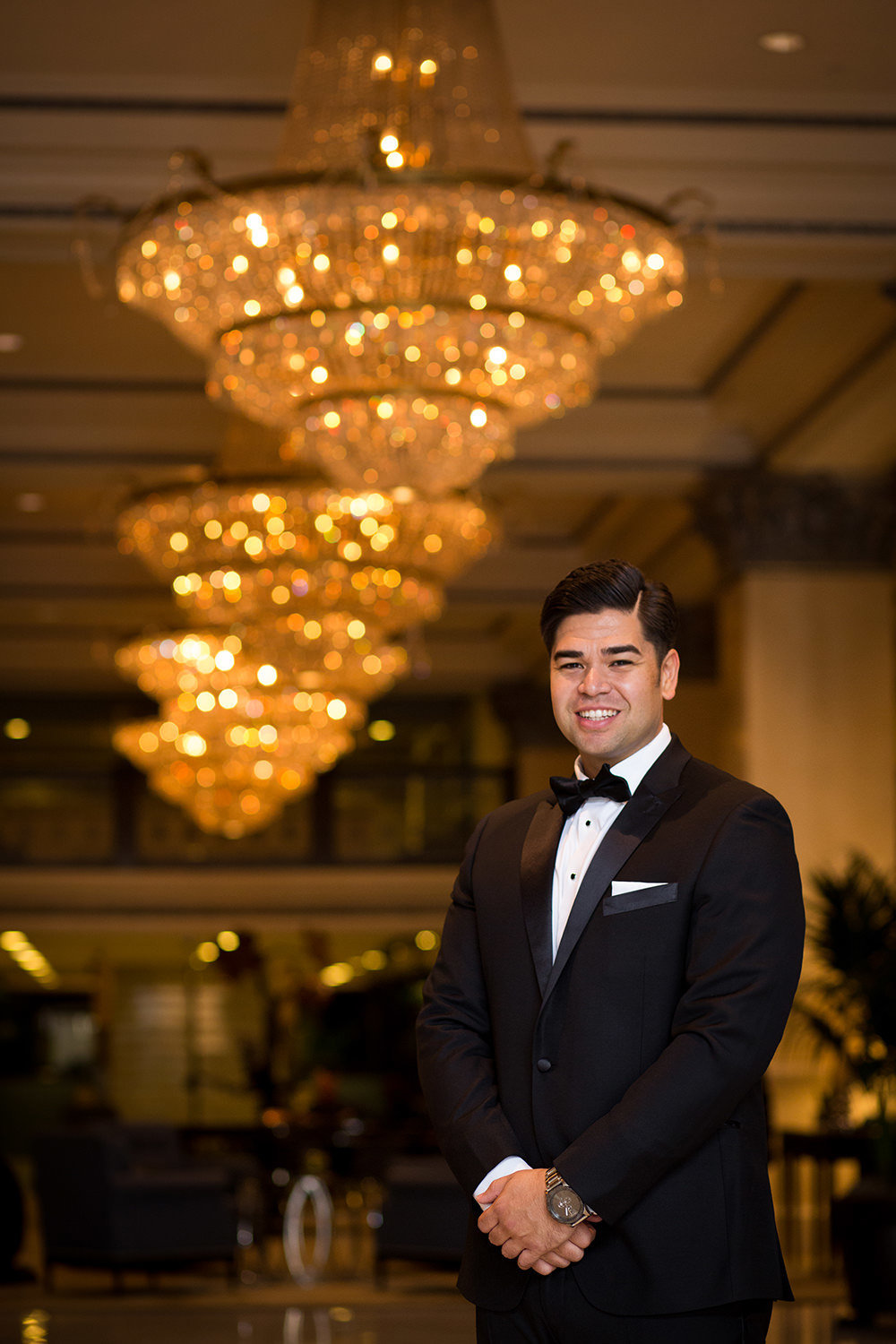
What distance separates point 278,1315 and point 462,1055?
5845 millimetres

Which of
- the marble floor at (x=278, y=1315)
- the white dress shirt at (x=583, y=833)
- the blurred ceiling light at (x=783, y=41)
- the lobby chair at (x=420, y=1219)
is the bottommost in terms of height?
the marble floor at (x=278, y=1315)

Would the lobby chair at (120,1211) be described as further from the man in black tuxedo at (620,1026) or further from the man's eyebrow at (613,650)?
the man's eyebrow at (613,650)

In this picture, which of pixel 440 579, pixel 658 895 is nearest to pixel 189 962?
pixel 440 579

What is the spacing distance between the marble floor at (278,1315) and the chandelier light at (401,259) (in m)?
3.89

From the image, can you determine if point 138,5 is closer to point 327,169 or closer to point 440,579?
point 327,169

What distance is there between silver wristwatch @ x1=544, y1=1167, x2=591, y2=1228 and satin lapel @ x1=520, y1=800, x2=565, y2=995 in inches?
11.7

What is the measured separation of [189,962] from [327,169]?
16.5m

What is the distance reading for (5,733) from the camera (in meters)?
18.7

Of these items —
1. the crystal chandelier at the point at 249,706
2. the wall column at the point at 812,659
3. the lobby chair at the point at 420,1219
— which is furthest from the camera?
the wall column at the point at 812,659

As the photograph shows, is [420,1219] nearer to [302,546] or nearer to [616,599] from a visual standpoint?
[302,546]

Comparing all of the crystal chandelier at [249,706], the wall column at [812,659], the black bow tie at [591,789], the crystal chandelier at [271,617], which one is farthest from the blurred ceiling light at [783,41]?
the wall column at [812,659]

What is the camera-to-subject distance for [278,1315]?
7.79 meters

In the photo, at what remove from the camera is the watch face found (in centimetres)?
228

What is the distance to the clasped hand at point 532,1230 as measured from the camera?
229 cm
